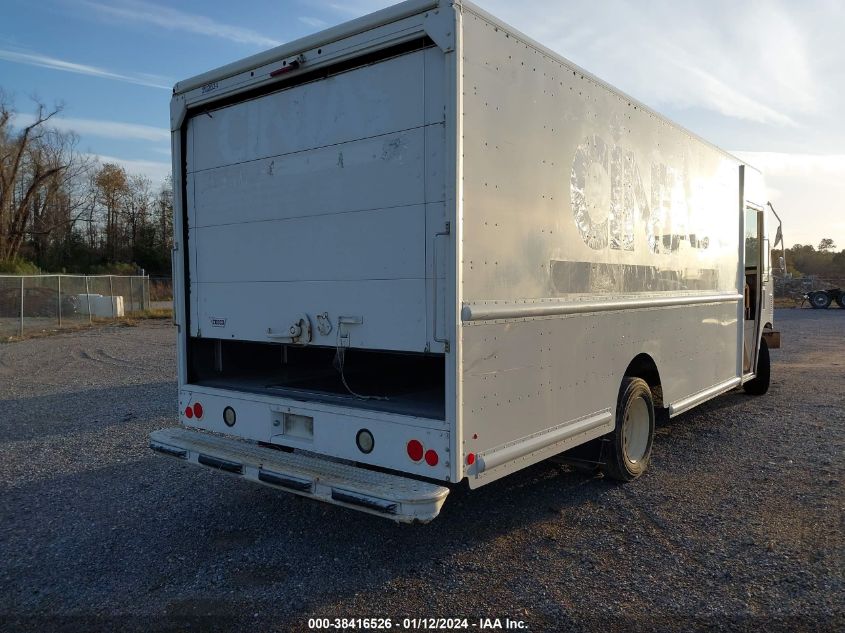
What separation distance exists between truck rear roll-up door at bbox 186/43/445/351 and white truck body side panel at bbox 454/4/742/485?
31 centimetres

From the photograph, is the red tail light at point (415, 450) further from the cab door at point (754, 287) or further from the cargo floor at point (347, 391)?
the cab door at point (754, 287)

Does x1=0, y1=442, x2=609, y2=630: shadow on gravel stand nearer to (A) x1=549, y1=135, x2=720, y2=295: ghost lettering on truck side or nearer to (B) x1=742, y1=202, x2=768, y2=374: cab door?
(A) x1=549, y1=135, x2=720, y2=295: ghost lettering on truck side

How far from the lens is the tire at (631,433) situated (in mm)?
5137

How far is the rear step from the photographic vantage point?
3406 millimetres

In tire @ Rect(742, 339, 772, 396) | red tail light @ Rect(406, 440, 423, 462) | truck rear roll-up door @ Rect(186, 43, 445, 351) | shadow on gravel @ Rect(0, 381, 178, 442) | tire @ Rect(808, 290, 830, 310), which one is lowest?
shadow on gravel @ Rect(0, 381, 178, 442)

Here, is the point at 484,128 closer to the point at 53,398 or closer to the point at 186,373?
the point at 186,373

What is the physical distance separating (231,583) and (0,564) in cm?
152

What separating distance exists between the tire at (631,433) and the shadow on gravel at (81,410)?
543 cm

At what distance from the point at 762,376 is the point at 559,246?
672 centimetres

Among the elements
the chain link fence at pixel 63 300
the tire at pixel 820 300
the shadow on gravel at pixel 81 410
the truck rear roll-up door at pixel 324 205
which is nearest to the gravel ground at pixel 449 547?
the shadow on gravel at pixel 81 410

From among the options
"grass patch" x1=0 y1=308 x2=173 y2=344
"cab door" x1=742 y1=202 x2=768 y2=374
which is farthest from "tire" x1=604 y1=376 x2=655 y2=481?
"grass patch" x1=0 y1=308 x2=173 y2=344

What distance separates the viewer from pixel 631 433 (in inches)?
215

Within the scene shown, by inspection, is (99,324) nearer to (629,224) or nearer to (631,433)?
(631,433)

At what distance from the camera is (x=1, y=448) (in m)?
6.79
